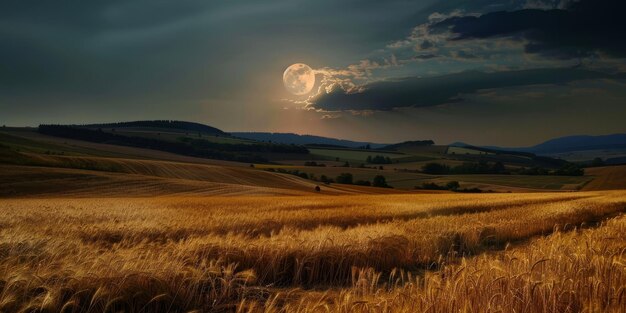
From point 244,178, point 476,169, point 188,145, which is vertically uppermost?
point 188,145

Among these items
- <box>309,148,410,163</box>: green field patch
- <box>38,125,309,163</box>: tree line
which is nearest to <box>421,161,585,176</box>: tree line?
<box>309,148,410,163</box>: green field patch

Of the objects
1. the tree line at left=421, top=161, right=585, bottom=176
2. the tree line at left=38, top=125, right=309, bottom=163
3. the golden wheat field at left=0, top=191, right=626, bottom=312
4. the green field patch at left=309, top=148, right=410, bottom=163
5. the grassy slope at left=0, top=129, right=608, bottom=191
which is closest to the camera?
the golden wheat field at left=0, top=191, right=626, bottom=312

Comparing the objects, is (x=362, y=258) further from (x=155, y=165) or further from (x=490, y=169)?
(x=490, y=169)

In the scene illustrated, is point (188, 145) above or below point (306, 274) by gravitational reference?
above

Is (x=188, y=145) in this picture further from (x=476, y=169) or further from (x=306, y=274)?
(x=306, y=274)

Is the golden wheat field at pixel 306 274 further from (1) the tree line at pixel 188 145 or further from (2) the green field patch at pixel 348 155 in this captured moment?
(2) the green field patch at pixel 348 155

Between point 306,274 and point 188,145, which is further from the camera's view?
point 188,145

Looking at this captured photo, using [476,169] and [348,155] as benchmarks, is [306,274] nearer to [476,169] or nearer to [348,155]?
[476,169]

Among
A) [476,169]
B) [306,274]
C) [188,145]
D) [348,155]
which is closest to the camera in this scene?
[306,274]

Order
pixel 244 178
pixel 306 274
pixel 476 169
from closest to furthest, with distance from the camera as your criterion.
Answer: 1. pixel 306 274
2. pixel 244 178
3. pixel 476 169

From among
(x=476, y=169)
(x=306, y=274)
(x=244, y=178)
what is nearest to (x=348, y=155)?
(x=476, y=169)

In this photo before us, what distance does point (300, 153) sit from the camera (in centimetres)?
15100

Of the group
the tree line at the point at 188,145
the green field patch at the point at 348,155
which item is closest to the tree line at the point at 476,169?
the green field patch at the point at 348,155

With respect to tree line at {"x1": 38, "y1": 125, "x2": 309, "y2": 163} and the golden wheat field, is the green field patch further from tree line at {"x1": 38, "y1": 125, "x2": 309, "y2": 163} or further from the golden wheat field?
the golden wheat field
